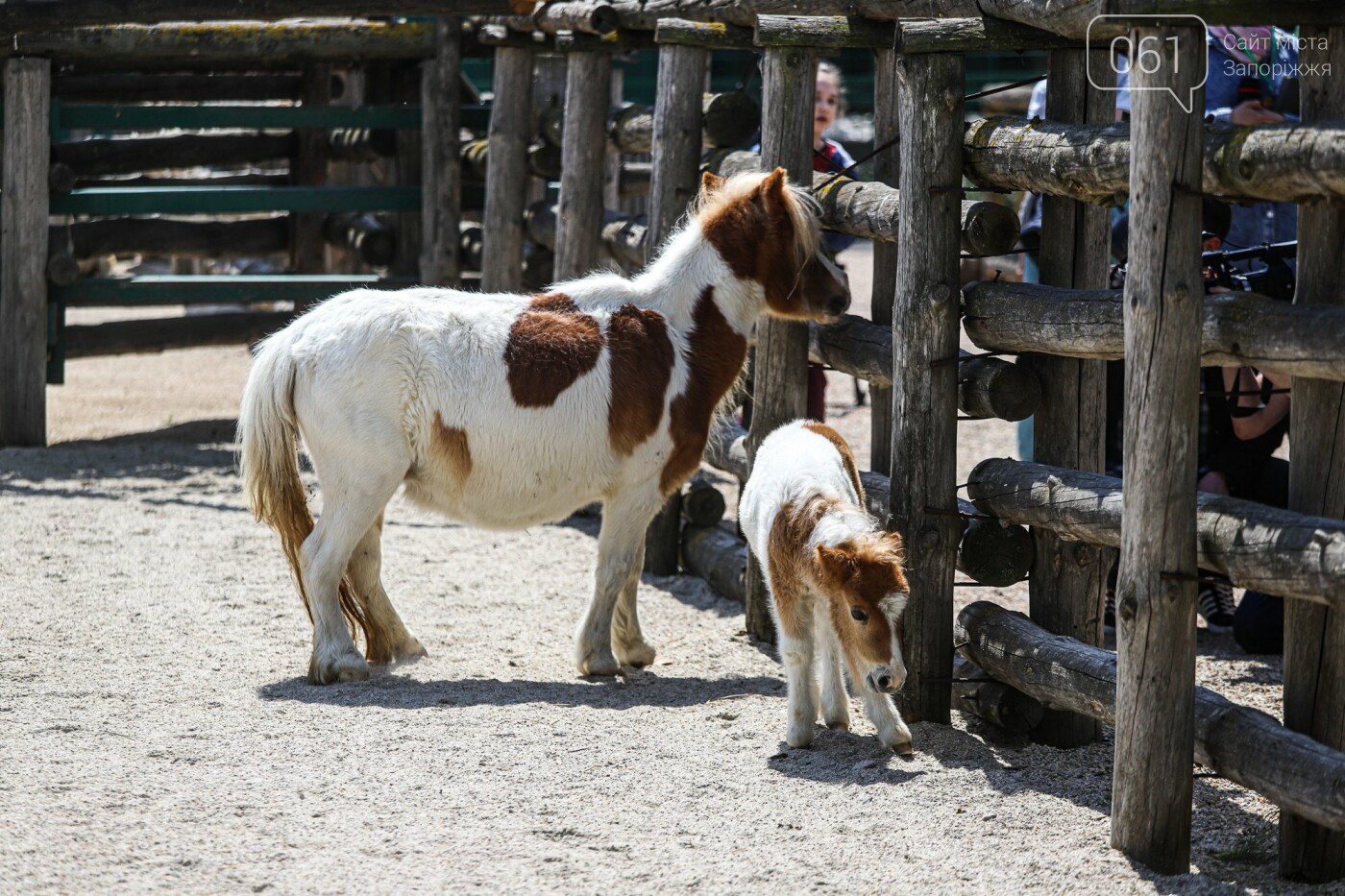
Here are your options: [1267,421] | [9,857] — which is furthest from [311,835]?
[1267,421]

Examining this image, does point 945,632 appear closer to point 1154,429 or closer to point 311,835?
point 1154,429

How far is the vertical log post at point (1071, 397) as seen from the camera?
15.7ft

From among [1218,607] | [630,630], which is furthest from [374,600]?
[1218,607]

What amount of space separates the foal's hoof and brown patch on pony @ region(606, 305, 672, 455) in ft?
4.28

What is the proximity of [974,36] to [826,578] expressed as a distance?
1815mm

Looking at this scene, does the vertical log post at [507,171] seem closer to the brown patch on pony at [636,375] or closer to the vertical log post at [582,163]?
the vertical log post at [582,163]

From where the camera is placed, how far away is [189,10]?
373 inches

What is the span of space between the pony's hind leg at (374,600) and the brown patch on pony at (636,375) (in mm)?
1055

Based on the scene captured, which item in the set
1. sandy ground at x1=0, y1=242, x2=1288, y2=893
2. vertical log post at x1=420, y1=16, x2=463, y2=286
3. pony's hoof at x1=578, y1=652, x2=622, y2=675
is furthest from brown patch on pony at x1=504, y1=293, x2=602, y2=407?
vertical log post at x1=420, y1=16, x2=463, y2=286

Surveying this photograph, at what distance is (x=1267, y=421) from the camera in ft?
21.8

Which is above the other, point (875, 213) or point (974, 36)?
point (974, 36)

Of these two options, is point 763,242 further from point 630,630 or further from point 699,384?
point 630,630

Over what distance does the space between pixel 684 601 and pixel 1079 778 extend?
2.86m

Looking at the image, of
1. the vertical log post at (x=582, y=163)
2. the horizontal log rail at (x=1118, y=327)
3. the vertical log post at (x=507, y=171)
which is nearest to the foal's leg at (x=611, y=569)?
the horizontal log rail at (x=1118, y=327)
